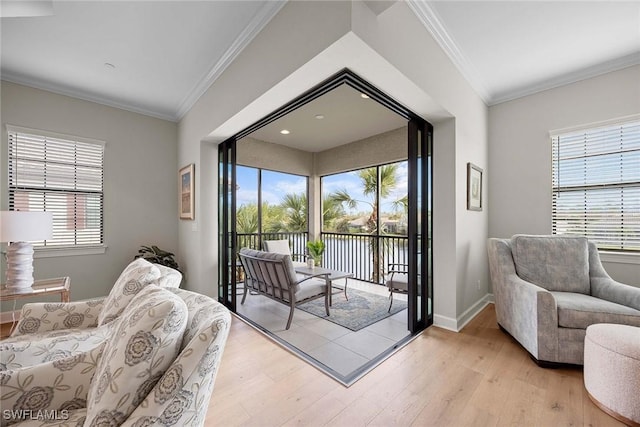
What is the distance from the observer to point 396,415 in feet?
5.08

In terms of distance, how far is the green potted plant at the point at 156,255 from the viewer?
366cm

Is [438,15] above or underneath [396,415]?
above

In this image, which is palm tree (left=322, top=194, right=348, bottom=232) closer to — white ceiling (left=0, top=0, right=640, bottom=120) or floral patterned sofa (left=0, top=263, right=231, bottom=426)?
white ceiling (left=0, top=0, right=640, bottom=120)

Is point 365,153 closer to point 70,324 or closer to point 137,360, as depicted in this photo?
point 70,324

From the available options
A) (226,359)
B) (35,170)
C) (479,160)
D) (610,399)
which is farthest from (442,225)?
(35,170)

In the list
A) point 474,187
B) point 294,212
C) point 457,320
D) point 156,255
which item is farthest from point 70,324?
point 294,212

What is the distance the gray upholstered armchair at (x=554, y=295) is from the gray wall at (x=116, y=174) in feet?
14.5

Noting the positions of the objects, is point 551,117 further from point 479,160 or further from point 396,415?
point 396,415

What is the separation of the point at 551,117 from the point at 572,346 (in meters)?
2.65

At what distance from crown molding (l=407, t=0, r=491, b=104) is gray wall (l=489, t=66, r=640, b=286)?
0.61 meters

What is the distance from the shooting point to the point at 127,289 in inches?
64.8

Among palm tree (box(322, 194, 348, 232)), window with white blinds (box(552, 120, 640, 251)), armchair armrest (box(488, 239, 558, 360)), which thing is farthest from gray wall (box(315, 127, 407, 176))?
armchair armrest (box(488, 239, 558, 360))

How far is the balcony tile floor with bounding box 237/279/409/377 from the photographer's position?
7.31 ft

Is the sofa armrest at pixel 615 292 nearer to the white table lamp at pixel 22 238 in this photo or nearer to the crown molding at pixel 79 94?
the white table lamp at pixel 22 238
